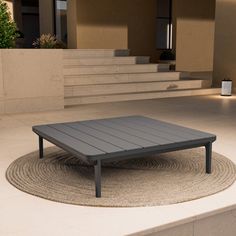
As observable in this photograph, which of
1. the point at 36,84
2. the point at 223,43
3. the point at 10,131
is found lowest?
the point at 10,131

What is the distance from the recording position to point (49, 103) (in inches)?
247

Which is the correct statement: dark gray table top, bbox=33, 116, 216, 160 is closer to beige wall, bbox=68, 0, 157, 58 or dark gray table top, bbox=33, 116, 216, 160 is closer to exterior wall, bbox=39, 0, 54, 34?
beige wall, bbox=68, 0, 157, 58

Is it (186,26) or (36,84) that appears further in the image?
(186,26)

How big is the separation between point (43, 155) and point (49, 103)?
2.75 m

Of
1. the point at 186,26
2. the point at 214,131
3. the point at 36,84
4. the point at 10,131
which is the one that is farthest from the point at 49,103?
the point at 186,26

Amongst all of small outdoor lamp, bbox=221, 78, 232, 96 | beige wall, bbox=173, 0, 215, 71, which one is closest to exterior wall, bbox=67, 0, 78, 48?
beige wall, bbox=173, 0, 215, 71

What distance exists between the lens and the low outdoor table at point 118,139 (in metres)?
2.59

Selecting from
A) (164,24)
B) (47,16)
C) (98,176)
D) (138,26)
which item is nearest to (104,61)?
(47,16)

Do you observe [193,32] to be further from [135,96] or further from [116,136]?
[116,136]

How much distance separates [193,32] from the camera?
1209cm

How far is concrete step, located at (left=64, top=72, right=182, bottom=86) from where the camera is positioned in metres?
7.66

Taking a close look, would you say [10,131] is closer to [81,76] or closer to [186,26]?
[81,76]

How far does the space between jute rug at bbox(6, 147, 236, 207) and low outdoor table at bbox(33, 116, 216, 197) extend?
14 cm

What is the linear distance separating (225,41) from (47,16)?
627 centimetres
